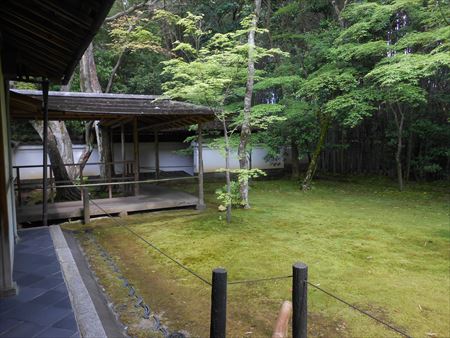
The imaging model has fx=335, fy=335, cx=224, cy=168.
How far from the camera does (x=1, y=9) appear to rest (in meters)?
3.20

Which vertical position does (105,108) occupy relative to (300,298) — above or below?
above

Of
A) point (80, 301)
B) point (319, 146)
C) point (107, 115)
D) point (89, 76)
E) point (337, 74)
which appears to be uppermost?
point (89, 76)

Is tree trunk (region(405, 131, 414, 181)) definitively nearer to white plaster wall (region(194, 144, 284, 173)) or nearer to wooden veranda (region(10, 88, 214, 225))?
white plaster wall (region(194, 144, 284, 173))

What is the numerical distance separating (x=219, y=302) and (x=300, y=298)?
64 cm

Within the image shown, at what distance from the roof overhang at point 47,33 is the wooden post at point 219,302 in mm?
1962

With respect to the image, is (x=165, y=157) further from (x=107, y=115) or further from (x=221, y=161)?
(x=107, y=115)

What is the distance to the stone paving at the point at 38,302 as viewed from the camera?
279cm

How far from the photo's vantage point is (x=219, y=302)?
212 cm

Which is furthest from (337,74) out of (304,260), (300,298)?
(300,298)

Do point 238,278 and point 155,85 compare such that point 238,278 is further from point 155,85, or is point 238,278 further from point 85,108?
point 155,85

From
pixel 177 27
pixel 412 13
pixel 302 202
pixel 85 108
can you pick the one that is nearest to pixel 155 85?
pixel 177 27

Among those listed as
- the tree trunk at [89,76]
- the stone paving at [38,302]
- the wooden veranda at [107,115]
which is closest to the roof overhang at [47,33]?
the wooden veranda at [107,115]

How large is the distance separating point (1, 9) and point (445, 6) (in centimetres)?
994

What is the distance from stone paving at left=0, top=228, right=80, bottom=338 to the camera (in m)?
2.79
